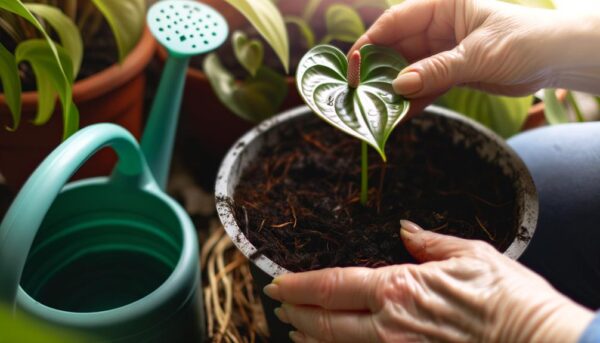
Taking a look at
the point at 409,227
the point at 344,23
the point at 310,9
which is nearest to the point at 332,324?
the point at 409,227

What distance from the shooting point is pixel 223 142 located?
115cm

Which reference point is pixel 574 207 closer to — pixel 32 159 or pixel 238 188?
pixel 238 188

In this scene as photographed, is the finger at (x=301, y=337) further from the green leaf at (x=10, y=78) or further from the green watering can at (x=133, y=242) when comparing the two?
the green leaf at (x=10, y=78)

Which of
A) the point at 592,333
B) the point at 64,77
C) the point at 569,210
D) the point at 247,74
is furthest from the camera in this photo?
the point at 247,74

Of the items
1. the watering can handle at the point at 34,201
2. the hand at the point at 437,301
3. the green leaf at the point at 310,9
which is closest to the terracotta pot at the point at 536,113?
the green leaf at the point at 310,9

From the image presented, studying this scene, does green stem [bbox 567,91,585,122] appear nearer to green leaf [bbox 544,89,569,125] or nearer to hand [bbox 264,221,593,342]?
green leaf [bbox 544,89,569,125]

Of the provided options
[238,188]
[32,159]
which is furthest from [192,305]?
[32,159]

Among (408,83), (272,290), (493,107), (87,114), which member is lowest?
(87,114)

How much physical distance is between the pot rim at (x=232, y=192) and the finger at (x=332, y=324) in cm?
5

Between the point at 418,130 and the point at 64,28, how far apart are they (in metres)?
0.53

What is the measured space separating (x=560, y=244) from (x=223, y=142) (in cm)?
64

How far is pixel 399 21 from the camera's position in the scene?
2.42 feet

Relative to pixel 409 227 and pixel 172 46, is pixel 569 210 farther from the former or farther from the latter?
pixel 172 46

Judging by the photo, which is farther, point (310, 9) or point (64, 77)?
point (310, 9)
